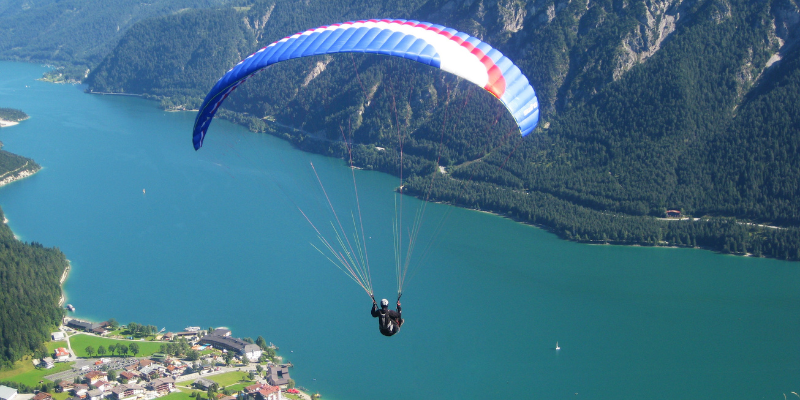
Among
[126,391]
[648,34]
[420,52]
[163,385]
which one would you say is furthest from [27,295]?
[648,34]

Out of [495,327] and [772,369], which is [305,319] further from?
[772,369]

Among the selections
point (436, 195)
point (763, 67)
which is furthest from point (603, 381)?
point (763, 67)

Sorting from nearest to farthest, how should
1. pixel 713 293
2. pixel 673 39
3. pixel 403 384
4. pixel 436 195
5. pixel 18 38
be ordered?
pixel 403 384 → pixel 713 293 → pixel 436 195 → pixel 673 39 → pixel 18 38

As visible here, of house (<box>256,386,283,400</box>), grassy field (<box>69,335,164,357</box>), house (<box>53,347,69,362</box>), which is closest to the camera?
house (<box>256,386,283,400</box>)

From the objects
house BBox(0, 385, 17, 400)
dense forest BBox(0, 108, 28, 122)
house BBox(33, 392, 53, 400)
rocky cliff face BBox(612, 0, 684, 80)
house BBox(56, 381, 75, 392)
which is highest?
rocky cliff face BBox(612, 0, 684, 80)

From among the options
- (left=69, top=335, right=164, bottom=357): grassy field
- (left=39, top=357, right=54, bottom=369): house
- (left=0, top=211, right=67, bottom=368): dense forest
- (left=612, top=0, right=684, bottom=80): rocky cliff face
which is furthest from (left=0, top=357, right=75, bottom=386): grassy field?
(left=612, top=0, right=684, bottom=80): rocky cliff face

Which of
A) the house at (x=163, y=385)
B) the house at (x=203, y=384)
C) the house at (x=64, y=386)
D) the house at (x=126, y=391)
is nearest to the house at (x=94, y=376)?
the house at (x=64, y=386)

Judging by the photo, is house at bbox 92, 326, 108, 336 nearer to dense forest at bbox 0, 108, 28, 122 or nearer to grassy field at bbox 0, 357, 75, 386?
grassy field at bbox 0, 357, 75, 386
